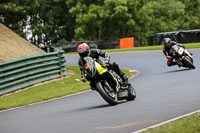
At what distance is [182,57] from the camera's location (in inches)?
700

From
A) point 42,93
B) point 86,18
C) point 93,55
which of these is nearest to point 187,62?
point 42,93

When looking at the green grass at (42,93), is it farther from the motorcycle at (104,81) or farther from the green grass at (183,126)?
the green grass at (183,126)

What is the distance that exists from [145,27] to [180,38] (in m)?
22.1

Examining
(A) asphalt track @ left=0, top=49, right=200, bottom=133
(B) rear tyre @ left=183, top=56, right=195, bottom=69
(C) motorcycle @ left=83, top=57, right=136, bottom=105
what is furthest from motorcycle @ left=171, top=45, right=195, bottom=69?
(C) motorcycle @ left=83, top=57, right=136, bottom=105

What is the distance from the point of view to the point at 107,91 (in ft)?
33.9

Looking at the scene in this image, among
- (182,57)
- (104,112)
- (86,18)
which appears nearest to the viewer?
(104,112)

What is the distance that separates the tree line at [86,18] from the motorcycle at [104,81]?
45530 millimetres

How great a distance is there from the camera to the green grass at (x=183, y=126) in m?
6.48

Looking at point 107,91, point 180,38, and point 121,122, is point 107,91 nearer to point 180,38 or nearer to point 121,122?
point 121,122

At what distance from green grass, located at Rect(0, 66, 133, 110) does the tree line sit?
1461 inches

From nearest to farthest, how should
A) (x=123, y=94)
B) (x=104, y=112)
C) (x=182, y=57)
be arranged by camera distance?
(x=104, y=112), (x=123, y=94), (x=182, y=57)

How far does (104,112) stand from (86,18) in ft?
156

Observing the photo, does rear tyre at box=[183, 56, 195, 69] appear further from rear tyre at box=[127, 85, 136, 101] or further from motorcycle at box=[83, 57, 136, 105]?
motorcycle at box=[83, 57, 136, 105]

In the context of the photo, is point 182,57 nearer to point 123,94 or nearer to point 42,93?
point 42,93
